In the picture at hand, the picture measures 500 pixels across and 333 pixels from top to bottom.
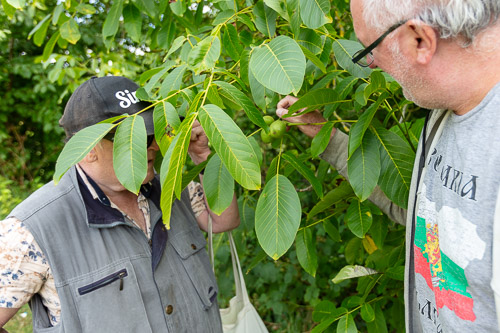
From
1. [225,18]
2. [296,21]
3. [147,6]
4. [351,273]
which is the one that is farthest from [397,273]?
[147,6]

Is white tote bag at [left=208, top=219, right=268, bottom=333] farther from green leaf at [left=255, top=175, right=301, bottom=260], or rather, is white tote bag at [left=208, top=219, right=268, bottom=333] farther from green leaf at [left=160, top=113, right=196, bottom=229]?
green leaf at [left=160, top=113, right=196, bottom=229]

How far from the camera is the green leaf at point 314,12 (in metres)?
1.20

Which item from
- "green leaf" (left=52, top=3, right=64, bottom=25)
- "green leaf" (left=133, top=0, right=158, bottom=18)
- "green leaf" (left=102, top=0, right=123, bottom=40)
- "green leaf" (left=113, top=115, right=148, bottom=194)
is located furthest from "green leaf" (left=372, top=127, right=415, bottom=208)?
"green leaf" (left=52, top=3, right=64, bottom=25)

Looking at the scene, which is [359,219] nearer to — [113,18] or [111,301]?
[111,301]

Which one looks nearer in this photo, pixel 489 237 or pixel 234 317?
pixel 489 237

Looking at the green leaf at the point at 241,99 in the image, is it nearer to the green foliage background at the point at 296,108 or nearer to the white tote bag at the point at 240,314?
the green foliage background at the point at 296,108

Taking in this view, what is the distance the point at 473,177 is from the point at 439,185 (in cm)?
13

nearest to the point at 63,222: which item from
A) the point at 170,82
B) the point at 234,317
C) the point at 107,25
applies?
the point at 170,82

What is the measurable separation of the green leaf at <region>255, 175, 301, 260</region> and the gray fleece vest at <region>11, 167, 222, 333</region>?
1.74ft

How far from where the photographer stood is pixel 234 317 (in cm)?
187

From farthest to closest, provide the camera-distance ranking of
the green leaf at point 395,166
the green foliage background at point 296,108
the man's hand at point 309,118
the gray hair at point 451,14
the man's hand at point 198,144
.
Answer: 1. the man's hand at point 198,144
2. the man's hand at point 309,118
3. the green leaf at point 395,166
4. the green foliage background at point 296,108
5. the gray hair at point 451,14

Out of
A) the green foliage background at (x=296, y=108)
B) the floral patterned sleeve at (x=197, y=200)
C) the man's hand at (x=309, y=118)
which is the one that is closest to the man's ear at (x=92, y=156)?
the green foliage background at (x=296, y=108)

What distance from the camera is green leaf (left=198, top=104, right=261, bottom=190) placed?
972mm

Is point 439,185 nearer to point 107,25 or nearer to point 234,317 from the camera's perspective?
point 234,317
